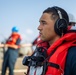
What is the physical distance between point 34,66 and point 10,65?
6.01m

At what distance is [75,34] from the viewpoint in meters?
2.88

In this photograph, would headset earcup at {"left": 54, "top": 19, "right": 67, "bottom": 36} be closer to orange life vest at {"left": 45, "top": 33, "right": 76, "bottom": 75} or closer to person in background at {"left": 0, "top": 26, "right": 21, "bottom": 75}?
orange life vest at {"left": 45, "top": 33, "right": 76, "bottom": 75}

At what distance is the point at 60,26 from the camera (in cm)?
295

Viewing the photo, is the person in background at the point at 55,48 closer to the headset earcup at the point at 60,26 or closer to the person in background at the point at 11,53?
the headset earcup at the point at 60,26

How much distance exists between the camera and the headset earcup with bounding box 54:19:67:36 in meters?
2.90

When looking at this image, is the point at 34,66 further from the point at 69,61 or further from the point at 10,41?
the point at 10,41

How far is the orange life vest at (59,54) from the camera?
2686 mm

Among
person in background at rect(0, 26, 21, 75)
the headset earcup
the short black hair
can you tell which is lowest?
person in background at rect(0, 26, 21, 75)

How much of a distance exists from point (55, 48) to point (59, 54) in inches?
5.5

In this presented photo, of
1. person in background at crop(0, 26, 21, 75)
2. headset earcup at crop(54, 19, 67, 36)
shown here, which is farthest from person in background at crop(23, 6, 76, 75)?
person in background at crop(0, 26, 21, 75)

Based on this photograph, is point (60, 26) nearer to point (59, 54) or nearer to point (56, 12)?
point (56, 12)

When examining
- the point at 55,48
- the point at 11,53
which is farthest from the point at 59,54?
the point at 11,53

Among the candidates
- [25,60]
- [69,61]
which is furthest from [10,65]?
[69,61]

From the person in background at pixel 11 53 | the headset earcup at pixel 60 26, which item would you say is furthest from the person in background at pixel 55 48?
the person in background at pixel 11 53
